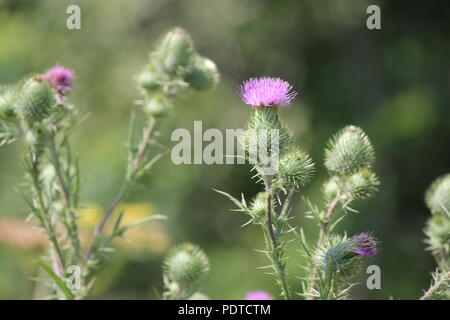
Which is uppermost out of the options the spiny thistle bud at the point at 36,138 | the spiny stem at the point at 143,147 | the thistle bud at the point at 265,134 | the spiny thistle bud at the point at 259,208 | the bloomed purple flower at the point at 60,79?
the bloomed purple flower at the point at 60,79

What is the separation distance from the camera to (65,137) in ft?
7.93

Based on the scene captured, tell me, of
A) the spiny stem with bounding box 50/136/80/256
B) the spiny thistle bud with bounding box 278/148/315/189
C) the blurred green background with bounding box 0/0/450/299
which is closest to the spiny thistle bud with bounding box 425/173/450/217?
the spiny thistle bud with bounding box 278/148/315/189

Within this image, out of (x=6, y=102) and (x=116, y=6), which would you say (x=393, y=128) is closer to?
(x=116, y=6)

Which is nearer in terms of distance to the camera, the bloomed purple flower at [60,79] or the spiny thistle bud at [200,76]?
the bloomed purple flower at [60,79]

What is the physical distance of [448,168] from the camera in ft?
28.7

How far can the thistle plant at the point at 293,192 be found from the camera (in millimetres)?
1899

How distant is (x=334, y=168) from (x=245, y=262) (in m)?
5.61

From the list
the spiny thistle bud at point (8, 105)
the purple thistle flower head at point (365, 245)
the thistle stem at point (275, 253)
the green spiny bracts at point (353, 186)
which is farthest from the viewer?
the spiny thistle bud at point (8, 105)

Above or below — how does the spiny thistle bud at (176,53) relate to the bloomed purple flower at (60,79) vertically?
above

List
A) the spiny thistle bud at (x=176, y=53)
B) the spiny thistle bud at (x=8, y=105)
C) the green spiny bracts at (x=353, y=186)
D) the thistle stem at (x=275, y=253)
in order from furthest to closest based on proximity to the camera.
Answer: the spiny thistle bud at (x=176, y=53)
the spiny thistle bud at (x=8, y=105)
the green spiny bracts at (x=353, y=186)
the thistle stem at (x=275, y=253)

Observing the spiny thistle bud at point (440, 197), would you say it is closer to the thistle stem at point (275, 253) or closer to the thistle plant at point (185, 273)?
the thistle stem at point (275, 253)

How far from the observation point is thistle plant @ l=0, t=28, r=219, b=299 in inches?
91.7

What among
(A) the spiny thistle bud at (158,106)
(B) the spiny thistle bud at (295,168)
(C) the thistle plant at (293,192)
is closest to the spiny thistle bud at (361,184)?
(C) the thistle plant at (293,192)
